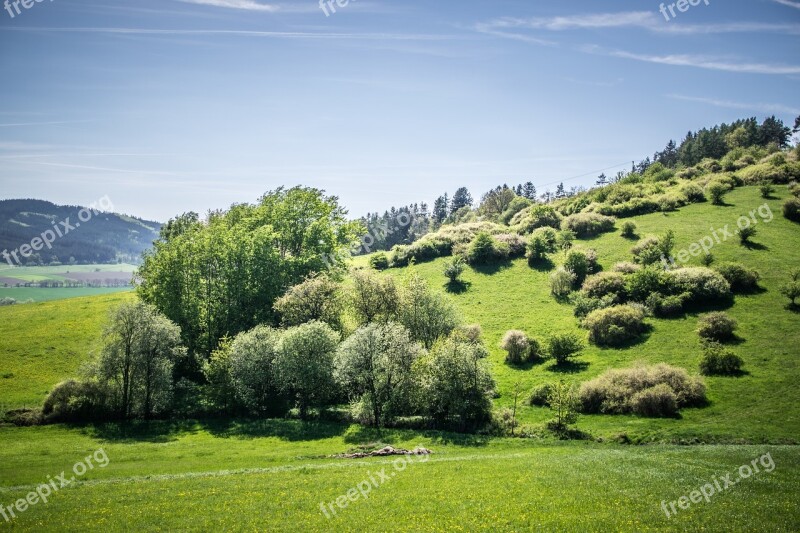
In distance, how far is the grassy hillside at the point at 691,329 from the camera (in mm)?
39656

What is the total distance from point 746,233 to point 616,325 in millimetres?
36365

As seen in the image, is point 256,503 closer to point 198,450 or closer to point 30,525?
point 30,525

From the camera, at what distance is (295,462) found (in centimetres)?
3491

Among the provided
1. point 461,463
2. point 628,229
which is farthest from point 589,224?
point 461,463

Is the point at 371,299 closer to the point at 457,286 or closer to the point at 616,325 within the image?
the point at 616,325

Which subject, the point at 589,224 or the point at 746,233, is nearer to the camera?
the point at 746,233

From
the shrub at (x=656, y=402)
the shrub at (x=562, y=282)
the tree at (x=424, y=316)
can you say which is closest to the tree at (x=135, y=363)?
the tree at (x=424, y=316)

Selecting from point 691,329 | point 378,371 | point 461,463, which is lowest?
point 461,463

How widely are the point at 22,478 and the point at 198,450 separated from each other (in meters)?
12.1

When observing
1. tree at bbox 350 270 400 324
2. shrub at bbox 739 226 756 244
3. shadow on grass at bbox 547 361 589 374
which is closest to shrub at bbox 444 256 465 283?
tree at bbox 350 270 400 324

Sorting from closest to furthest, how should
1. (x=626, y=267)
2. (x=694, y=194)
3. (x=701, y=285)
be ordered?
(x=701, y=285) → (x=626, y=267) → (x=694, y=194)

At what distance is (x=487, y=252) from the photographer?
98.1m

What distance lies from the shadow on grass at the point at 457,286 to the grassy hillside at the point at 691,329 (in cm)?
120

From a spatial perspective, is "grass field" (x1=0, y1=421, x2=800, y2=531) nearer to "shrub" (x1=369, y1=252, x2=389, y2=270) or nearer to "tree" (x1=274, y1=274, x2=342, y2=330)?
"tree" (x1=274, y1=274, x2=342, y2=330)
